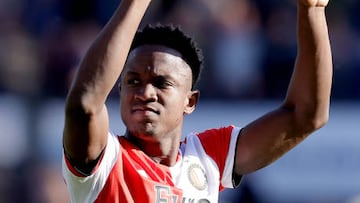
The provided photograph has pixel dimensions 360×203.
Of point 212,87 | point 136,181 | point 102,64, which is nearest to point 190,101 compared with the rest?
point 136,181

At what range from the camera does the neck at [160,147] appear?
18.2 ft

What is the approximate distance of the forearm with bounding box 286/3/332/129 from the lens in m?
5.34

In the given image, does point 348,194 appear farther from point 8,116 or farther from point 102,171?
point 102,171

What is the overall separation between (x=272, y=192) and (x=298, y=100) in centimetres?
561

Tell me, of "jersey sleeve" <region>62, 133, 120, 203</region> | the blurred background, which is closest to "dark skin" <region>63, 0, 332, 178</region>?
"jersey sleeve" <region>62, 133, 120, 203</region>

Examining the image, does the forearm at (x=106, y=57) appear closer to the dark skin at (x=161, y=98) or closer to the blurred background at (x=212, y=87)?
the dark skin at (x=161, y=98)

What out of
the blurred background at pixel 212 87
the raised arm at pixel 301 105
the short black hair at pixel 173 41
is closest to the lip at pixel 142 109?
the short black hair at pixel 173 41

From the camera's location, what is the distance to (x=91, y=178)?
5.14m

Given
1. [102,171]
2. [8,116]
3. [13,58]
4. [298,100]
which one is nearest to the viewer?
[102,171]

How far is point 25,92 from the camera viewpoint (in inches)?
440

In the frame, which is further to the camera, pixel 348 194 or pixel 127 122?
pixel 348 194

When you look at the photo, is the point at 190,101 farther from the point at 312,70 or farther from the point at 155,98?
the point at 312,70

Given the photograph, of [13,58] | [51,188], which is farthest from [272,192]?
[13,58]

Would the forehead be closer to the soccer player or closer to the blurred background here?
the soccer player
